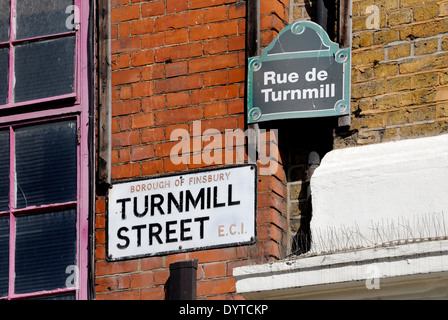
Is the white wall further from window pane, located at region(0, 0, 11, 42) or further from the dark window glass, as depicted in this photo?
window pane, located at region(0, 0, 11, 42)

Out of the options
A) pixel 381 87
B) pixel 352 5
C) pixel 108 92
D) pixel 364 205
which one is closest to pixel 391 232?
pixel 364 205

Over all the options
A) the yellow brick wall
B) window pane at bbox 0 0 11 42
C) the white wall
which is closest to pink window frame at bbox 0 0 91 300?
window pane at bbox 0 0 11 42

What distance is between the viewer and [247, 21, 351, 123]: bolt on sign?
26.2ft

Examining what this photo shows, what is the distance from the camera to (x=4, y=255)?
845cm

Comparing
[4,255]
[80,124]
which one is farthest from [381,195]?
[4,255]

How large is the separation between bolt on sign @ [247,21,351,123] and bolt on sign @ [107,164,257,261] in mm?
393

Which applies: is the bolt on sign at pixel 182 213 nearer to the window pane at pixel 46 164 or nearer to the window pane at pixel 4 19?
the window pane at pixel 46 164

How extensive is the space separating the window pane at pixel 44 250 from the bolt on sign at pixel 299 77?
1271mm

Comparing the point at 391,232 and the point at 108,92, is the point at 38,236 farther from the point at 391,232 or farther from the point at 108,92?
the point at 391,232

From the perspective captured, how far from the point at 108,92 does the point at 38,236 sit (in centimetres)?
93

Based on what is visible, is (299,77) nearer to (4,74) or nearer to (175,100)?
(175,100)

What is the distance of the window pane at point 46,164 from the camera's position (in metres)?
8.46

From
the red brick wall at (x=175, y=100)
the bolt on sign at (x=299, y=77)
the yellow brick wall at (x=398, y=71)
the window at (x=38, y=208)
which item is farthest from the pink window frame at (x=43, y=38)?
the yellow brick wall at (x=398, y=71)

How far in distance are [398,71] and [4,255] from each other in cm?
250
